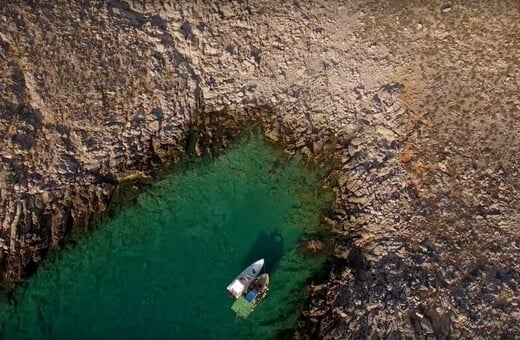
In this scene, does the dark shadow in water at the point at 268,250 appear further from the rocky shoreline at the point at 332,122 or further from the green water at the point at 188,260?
the rocky shoreline at the point at 332,122

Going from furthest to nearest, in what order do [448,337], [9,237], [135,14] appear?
[135,14]
[9,237]
[448,337]

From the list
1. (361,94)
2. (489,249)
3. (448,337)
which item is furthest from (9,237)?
(489,249)

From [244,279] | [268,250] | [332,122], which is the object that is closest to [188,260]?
[244,279]

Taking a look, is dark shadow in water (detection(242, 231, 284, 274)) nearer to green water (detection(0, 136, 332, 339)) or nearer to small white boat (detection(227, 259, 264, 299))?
→ green water (detection(0, 136, 332, 339))

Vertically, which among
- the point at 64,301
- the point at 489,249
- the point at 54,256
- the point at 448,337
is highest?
the point at 489,249

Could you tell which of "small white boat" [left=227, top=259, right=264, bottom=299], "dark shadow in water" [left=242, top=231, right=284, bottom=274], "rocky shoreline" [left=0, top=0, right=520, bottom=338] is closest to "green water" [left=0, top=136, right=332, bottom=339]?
"dark shadow in water" [left=242, top=231, right=284, bottom=274]

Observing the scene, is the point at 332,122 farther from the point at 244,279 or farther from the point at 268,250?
the point at 244,279

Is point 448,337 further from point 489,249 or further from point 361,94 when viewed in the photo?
point 361,94

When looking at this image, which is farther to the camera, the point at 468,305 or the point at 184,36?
the point at 184,36

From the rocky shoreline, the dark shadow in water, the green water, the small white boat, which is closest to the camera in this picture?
the rocky shoreline
